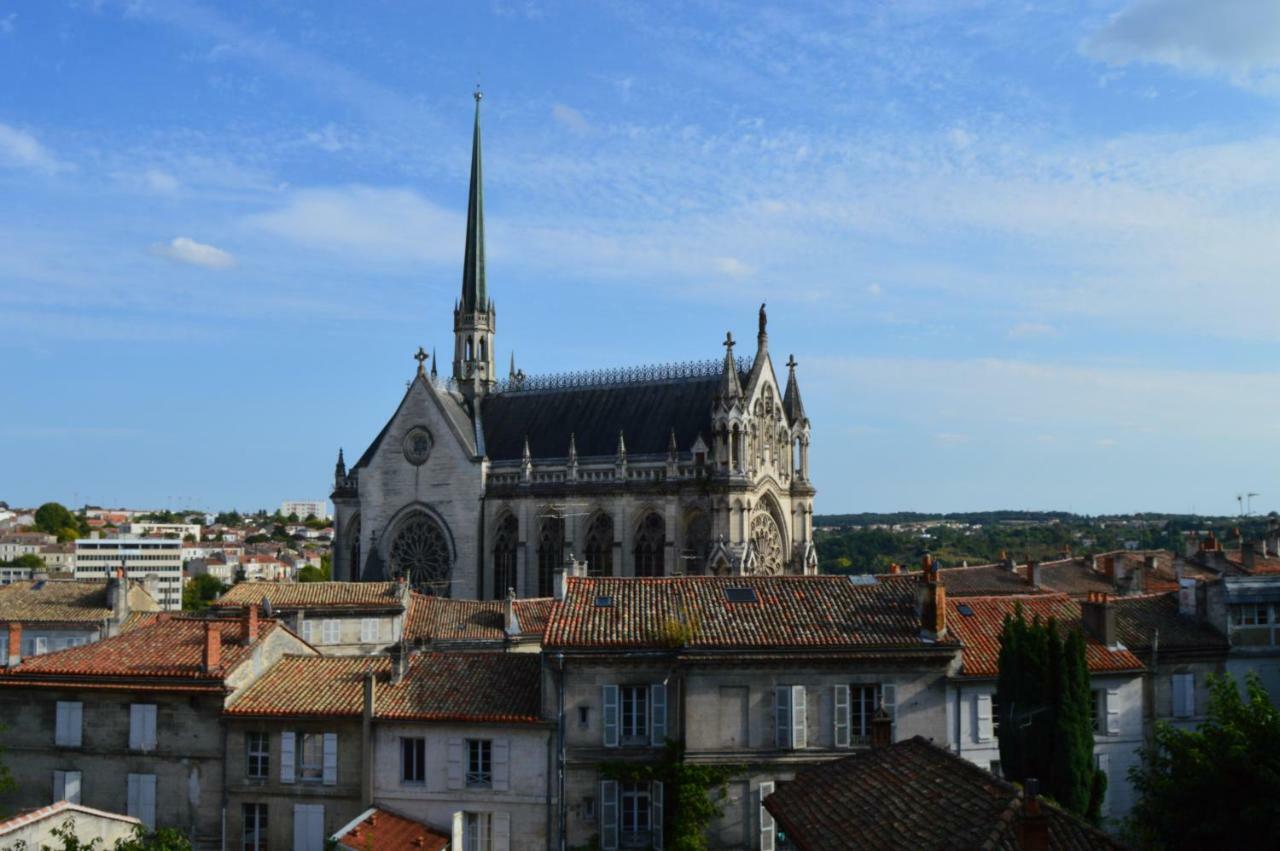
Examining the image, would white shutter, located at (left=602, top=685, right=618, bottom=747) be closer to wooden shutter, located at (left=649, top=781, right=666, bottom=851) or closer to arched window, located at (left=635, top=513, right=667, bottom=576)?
wooden shutter, located at (left=649, top=781, right=666, bottom=851)

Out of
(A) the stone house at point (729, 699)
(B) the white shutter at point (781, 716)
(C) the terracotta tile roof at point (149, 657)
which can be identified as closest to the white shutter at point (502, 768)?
(A) the stone house at point (729, 699)

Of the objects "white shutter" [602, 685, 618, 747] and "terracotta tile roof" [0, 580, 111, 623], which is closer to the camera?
"white shutter" [602, 685, 618, 747]

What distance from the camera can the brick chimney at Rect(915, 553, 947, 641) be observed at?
28812mm

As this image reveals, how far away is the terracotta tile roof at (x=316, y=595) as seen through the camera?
4406 cm

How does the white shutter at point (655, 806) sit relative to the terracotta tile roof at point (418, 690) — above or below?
below

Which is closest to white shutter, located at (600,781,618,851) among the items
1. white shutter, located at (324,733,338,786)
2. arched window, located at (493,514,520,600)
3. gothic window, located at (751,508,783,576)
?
white shutter, located at (324,733,338,786)

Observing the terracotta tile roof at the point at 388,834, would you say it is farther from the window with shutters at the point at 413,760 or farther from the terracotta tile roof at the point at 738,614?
the terracotta tile roof at the point at 738,614

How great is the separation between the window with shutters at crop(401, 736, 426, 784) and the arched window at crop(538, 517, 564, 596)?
122 feet

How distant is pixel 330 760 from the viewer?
96.6 feet

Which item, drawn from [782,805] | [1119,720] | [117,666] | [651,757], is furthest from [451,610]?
[782,805]

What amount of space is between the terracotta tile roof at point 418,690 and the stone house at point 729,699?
1415 millimetres

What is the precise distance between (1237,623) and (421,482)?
45822mm

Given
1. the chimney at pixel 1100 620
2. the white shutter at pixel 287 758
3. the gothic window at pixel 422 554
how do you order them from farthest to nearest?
the gothic window at pixel 422 554, the chimney at pixel 1100 620, the white shutter at pixel 287 758

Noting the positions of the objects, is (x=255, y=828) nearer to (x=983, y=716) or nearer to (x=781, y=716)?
(x=781, y=716)
